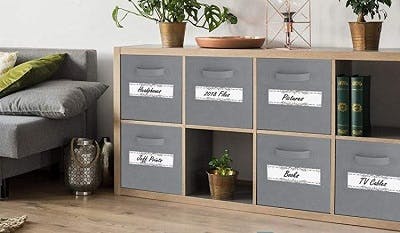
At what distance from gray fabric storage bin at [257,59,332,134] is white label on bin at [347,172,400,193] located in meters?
0.26

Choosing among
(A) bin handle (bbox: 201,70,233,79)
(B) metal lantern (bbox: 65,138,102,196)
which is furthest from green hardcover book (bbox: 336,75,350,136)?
(B) metal lantern (bbox: 65,138,102,196)

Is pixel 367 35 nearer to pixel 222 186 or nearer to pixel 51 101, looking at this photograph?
pixel 222 186

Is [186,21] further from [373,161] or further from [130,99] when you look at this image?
[373,161]

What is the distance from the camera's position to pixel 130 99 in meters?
4.18

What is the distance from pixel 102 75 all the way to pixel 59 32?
0.44 metres

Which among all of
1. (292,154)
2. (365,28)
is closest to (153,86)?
(292,154)

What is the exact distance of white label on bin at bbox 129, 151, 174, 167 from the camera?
13.4 ft

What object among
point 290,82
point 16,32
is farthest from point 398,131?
point 16,32

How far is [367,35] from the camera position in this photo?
362 centimetres

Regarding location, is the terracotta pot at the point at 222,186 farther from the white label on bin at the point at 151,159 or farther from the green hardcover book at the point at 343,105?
the green hardcover book at the point at 343,105

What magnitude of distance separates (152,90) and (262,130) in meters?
0.67

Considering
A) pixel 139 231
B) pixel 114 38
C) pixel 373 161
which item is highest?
pixel 114 38

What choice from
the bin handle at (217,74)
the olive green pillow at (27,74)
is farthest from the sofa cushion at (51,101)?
the bin handle at (217,74)

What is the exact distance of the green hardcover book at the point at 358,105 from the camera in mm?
3617
